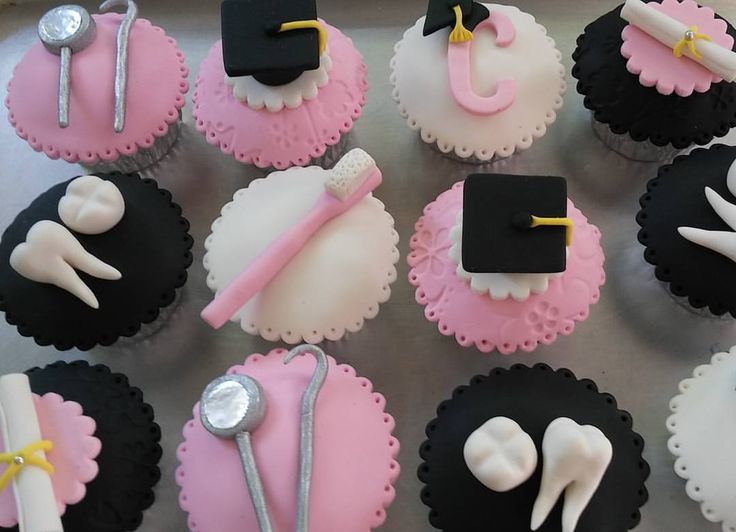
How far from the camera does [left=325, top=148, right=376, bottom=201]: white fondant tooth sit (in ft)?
3.56

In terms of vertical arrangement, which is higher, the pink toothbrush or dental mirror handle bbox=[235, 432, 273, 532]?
the pink toothbrush

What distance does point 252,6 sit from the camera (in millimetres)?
1181

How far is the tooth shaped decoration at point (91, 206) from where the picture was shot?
3.50 feet

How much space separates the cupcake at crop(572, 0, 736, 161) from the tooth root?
202 mm

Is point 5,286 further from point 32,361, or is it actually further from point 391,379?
point 391,379

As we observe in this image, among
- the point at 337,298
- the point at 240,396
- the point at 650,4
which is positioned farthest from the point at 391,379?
the point at 650,4

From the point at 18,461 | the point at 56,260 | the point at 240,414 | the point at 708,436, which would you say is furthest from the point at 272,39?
the point at 708,436

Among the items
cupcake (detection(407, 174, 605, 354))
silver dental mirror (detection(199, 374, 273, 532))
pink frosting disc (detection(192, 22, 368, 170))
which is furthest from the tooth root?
silver dental mirror (detection(199, 374, 273, 532))

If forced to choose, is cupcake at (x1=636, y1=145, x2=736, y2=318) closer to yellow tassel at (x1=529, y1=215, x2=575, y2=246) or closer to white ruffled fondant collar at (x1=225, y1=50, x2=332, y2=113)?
yellow tassel at (x1=529, y1=215, x2=575, y2=246)

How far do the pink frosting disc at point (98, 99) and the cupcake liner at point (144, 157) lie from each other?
0.07 metres

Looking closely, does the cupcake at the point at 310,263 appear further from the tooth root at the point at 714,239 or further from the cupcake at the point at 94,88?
the tooth root at the point at 714,239

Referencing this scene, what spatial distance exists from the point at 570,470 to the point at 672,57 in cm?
73

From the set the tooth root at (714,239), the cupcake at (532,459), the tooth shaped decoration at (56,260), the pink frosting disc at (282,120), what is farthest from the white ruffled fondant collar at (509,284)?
the tooth shaped decoration at (56,260)

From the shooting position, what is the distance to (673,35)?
117 cm
